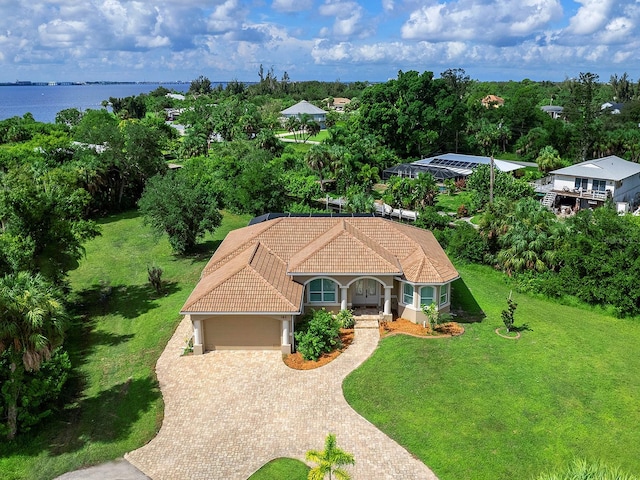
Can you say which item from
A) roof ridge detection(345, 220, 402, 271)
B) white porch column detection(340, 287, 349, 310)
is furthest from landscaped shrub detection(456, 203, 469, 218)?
white porch column detection(340, 287, 349, 310)

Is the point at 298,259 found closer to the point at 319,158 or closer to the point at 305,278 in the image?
the point at 305,278

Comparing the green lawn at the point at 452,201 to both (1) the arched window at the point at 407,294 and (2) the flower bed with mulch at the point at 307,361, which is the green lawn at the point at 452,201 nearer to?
(1) the arched window at the point at 407,294

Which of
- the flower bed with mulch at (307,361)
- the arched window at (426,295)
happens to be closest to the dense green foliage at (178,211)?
the flower bed with mulch at (307,361)

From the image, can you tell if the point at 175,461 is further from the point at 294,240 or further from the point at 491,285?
the point at 491,285

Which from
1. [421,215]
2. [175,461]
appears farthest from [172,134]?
[175,461]

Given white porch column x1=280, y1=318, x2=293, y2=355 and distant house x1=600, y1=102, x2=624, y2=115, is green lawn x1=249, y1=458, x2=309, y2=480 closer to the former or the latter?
white porch column x1=280, y1=318, x2=293, y2=355

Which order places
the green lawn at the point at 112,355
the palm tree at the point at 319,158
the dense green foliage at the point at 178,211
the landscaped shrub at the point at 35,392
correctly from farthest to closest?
the palm tree at the point at 319,158
the dense green foliage at the point at 178,211
the landscaped shrub at the point at 35,392
the green lawn at the point at 112,355
